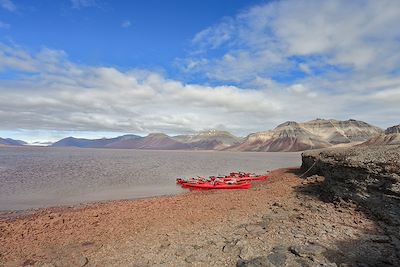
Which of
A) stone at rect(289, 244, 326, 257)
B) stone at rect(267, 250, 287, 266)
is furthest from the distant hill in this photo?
stone at rect(267, 250, 287, 266)

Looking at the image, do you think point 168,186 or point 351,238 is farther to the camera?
point 168,186

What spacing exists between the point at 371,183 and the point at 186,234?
834cm

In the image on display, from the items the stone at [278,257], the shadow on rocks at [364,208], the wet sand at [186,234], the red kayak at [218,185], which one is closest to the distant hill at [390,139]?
the red kayak at [218,185]

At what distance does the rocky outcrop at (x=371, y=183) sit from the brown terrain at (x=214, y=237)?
0.62 ft

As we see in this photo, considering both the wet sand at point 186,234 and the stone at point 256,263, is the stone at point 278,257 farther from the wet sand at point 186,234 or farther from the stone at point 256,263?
the stone at point 256,263

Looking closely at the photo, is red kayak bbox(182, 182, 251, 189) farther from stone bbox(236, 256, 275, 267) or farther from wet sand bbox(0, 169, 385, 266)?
stone bbox(236, 256, 275, 267)

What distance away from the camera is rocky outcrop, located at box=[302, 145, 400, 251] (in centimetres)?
1181

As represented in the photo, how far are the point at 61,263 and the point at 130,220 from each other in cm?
483

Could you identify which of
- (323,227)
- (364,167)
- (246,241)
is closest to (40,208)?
(246,241)

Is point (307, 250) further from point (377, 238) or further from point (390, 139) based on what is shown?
point (390, 139)

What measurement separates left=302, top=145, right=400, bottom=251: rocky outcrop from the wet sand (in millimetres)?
590

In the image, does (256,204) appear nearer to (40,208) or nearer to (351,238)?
(351,238)

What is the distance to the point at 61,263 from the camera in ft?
31.3

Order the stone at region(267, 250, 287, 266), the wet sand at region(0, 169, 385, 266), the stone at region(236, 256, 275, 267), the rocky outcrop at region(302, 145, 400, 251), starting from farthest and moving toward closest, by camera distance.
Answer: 1. the rocky outcrop at region(302, 145, 400, 251)
2. the wet sand at region(0, 169, 385, 266)
3. the stone at region(267, 250, 287, 266)
4. the stone at region(236, 256, 275, 267)
